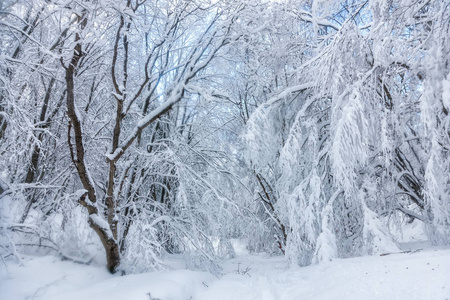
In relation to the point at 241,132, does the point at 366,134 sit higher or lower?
lower

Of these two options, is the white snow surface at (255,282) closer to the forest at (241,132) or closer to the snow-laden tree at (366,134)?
the forest at (241,132)

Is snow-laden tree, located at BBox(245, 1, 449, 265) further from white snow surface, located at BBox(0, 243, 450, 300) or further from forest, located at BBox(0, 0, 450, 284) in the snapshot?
white snow surface, located at BBox(0, 243, 450, 300)

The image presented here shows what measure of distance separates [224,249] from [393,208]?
3.45 meters

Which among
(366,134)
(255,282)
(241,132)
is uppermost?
(241,132)

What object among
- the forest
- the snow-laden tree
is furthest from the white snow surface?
the snow-laden tree

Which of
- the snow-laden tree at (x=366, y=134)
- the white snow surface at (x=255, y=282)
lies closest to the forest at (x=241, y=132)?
the snow-laden tree at (x=366, y=134)

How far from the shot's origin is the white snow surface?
2.74 meters

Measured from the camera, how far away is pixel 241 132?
5.70m

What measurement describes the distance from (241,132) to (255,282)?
252 cm

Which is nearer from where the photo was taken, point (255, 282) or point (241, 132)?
point (255, 282)

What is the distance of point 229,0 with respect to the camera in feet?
19.8

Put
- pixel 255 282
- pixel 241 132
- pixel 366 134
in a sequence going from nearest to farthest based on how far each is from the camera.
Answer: pixel 366 134
pixel 255 282
pixel 241 132

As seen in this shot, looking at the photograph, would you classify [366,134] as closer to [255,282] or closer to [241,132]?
[241,132]

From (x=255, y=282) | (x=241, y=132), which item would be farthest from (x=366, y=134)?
(x=255, y=282)
